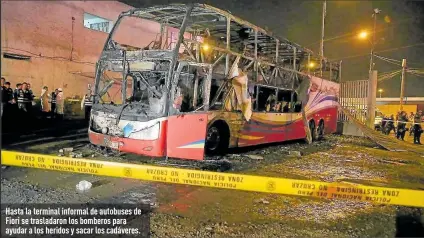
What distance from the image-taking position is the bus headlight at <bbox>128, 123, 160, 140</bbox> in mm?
5234

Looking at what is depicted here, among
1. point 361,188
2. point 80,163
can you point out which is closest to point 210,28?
point 80,163

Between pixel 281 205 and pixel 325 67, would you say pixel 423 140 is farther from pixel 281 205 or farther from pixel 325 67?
pixel 281 205

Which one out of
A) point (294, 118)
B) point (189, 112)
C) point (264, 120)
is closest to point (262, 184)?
point (189, 112)

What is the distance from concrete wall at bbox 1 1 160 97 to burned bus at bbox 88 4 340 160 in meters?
4.66

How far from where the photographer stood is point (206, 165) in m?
5.88

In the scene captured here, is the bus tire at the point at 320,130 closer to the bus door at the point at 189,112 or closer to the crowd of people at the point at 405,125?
the crowd of people at the point at 405,125

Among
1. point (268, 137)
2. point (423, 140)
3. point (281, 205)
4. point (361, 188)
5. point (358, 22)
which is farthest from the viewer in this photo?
point (423, 140)

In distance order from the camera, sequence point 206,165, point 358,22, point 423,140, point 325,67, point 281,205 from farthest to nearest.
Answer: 1. point 423,140
2. point 325,67
3. point 206,165
4. point 358,22
5. point 281,205

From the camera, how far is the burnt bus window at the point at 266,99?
766 centimetres

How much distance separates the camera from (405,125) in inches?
483

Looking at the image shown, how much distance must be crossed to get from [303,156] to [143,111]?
4414 millimetres

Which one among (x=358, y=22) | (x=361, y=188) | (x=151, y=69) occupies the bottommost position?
(x=361, y=188)

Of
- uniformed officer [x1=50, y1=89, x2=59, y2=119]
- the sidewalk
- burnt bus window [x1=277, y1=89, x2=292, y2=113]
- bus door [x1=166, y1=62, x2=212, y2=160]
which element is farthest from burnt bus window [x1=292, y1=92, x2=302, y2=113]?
uniformed officer [x1=50, y1=89, x2=59, y2=119]

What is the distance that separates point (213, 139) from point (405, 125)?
9.77 m
